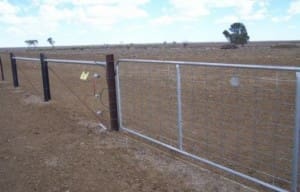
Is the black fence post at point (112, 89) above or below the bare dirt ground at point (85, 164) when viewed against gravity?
above

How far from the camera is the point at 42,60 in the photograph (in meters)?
12.9

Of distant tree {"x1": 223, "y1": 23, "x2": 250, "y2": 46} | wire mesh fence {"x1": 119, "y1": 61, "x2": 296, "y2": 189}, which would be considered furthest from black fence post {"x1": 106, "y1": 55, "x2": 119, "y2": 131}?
distant tree {"x1": 223, "y1": 23, "x2": 250, "y2": 46}

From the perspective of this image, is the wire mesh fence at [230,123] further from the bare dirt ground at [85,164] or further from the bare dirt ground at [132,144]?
the bare dirt ground at [85,164]

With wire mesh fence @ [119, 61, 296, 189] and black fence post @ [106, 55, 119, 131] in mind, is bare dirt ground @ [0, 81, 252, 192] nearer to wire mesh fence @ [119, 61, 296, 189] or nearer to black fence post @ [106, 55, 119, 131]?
black fence post @ [106, 55, 119, 131]

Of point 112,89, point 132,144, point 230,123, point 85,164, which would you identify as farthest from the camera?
point 230,123

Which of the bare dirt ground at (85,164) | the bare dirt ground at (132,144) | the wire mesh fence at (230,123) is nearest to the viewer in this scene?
the bare dirt ground at (85,164)

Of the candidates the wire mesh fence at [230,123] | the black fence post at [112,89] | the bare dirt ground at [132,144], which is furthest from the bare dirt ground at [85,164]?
the wire mesh fence at [230,123]

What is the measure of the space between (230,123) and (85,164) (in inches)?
136

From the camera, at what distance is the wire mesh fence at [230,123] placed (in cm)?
623

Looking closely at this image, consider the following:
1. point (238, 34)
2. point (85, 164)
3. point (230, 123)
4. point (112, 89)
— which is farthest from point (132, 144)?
point (238, 34)

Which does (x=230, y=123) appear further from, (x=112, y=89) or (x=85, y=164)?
(x=85, y=164)

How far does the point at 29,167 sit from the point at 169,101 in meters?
5.64

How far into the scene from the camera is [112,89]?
27.2 feet

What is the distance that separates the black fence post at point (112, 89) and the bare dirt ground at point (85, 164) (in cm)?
26
